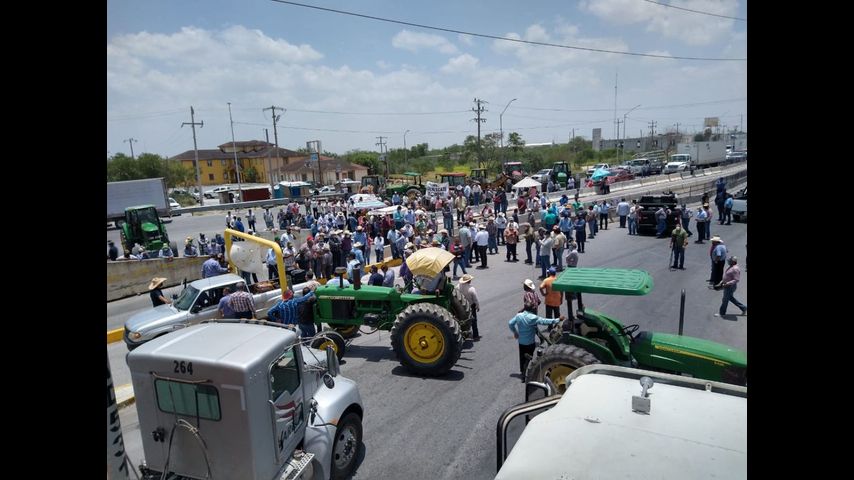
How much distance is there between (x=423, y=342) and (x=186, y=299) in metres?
5.73

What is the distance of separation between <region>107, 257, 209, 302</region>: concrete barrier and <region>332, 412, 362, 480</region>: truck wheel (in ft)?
38.4

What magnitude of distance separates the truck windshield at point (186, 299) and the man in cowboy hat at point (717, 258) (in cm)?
1263

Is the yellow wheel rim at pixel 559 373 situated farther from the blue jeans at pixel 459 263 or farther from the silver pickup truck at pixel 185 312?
the blue jeans at pixel 459 263

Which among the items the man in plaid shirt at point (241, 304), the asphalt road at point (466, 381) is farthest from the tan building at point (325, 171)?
the man in plaid shirt at point (241, 304)

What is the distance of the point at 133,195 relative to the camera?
35.4 meters

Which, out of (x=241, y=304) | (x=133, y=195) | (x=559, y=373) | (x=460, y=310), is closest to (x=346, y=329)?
(x=241, y=304)

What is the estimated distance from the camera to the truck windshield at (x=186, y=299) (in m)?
10.9

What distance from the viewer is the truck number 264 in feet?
15.2

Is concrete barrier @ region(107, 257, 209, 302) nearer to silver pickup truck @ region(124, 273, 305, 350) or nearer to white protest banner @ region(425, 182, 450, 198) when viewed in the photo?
silver pickup truck @ region(124, 273, 305, 350)

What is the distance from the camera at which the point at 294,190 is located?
167 feet
